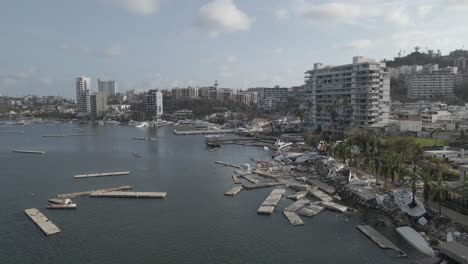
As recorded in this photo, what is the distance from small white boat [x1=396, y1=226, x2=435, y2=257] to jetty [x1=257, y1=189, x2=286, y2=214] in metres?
7.47

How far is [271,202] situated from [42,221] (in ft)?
45.7

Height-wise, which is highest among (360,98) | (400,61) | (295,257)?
(400,61)

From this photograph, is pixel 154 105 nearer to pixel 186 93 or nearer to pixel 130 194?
pixel 186 93

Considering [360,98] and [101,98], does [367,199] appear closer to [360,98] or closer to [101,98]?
[360,98]

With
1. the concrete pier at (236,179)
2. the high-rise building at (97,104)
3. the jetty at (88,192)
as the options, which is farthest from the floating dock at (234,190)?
the high-rise building at (97,104)

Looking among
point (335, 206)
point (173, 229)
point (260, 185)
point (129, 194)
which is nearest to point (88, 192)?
point (129, 194)

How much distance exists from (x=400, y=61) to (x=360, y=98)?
106214 mm

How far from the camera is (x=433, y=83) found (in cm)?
10631

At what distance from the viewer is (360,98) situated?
5581cm

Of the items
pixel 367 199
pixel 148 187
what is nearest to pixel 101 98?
pixel 148 187

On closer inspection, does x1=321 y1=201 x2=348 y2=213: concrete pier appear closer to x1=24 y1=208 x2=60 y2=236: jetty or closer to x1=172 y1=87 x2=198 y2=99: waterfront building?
x1=24 y1=208 x2=60 y2=236: jetty

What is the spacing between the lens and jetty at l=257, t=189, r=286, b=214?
23.2m

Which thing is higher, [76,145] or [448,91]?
[448,91]

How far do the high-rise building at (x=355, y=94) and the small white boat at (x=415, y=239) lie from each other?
37.7 m
